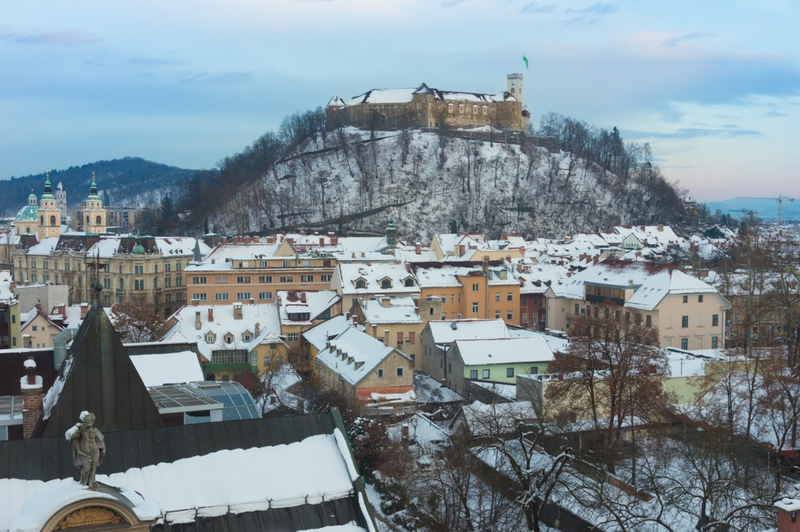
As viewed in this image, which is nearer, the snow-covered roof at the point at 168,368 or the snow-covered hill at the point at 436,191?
the snow-covered roof at the point at 168,368

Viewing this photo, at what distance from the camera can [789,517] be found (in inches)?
603

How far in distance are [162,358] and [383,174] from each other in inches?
4297

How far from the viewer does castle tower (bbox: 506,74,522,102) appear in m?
152

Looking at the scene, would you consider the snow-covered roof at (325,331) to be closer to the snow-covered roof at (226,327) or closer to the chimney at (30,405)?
the snow-covered roof at (226,327)

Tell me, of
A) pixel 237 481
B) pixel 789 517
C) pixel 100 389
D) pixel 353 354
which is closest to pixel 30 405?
pixel 100 389

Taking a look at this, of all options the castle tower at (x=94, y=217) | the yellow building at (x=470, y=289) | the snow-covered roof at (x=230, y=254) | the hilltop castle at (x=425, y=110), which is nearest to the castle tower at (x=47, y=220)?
the castle tower at (x=94, y=217)

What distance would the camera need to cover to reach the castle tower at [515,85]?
15188 centimetres

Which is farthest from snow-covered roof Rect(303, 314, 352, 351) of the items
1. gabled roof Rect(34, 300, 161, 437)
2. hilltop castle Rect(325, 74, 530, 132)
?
hilltop castle Rect(325, 74, 530, 132)

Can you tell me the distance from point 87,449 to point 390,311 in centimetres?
4000

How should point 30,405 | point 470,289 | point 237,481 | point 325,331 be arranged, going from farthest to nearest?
point 470,289
point 325,331
point 30,405
point 237,481

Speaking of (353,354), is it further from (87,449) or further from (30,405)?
(87,449)

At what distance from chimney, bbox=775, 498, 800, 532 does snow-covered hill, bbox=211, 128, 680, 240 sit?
4065 inches

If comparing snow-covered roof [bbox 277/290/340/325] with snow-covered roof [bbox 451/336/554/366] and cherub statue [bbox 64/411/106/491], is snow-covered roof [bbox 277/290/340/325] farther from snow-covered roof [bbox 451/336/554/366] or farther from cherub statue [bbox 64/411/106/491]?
cherub statue [bbox 64/411/106/491]

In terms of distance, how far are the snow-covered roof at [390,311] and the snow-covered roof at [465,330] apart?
7.63 feet
